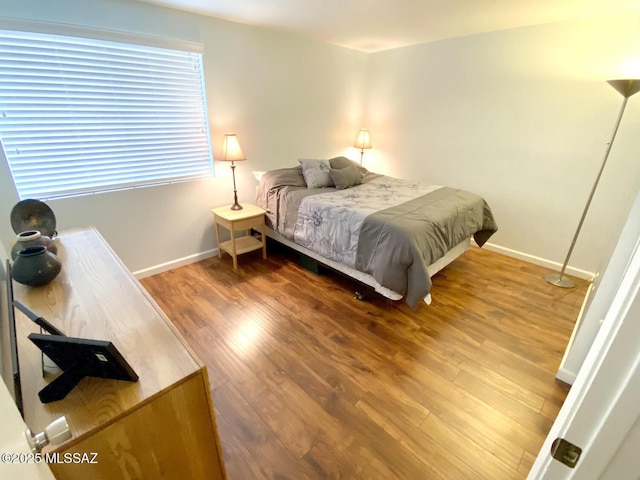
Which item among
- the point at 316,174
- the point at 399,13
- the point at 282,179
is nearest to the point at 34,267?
the point at 282,179

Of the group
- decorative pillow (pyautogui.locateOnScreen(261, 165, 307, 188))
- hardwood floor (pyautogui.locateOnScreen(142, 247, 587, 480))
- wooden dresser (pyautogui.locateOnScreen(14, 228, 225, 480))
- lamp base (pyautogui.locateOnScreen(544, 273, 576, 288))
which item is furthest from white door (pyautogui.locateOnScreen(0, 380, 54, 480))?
lamp base (pyautogui.locateOnScreen(544, 273, 576, 288))

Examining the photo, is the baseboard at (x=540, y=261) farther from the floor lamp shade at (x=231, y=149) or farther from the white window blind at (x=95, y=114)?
the white window blind at (x=95, y=114)

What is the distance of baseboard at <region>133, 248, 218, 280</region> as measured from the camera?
270 centimetres

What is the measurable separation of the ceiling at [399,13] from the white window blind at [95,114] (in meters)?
0.56

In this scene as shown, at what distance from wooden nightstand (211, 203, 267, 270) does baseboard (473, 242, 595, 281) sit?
270cm

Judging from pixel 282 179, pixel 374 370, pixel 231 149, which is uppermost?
pixel 231 149

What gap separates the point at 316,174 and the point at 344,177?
12.1 inches

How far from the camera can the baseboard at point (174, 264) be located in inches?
106

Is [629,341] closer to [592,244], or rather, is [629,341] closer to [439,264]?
[439,264]

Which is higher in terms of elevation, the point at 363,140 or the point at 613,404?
the point at 363,140

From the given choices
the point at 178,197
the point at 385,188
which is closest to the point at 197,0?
the point at 178,197

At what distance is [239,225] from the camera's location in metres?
2.74

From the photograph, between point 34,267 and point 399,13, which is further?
point 399,13

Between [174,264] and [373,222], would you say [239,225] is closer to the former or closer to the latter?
[174,264]
